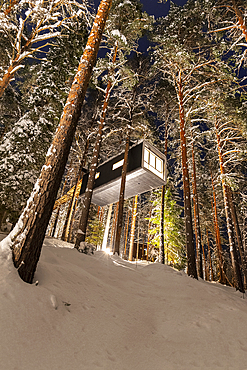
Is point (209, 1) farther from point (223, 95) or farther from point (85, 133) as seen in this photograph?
point (85, 133)

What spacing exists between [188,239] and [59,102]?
11451 mm

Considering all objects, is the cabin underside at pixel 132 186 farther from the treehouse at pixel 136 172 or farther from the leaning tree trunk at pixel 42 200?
the leaning tree trunk at pixel 42 200

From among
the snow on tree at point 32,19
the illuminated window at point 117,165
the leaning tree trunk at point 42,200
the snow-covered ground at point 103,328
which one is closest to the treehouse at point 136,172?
the illuminated window at point 117,165

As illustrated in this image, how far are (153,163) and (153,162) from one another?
3.2 inches

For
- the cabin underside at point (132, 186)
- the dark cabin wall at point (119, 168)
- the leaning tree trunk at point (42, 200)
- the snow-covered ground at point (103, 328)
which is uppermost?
the dark cabin wall at point (119, 168)

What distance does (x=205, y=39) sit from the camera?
13.0m

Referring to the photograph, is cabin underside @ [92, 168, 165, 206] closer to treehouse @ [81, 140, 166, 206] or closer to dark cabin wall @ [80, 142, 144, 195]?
treehouse @ [81, 140, 166, 206]

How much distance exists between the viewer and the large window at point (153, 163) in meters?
15.5

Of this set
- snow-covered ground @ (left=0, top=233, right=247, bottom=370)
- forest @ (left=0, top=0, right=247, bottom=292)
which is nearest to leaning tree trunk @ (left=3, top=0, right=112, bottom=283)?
forest @ (left=0, top=0, right=247, bottom=292)

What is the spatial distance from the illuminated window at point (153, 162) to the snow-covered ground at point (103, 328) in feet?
37.4

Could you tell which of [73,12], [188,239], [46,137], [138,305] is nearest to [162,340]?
[138,305]

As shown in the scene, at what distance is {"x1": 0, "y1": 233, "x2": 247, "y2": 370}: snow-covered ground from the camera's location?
236 centimetres

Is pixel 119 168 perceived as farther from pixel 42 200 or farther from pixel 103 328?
pixel 103 328

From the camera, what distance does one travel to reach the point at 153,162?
1623cm
